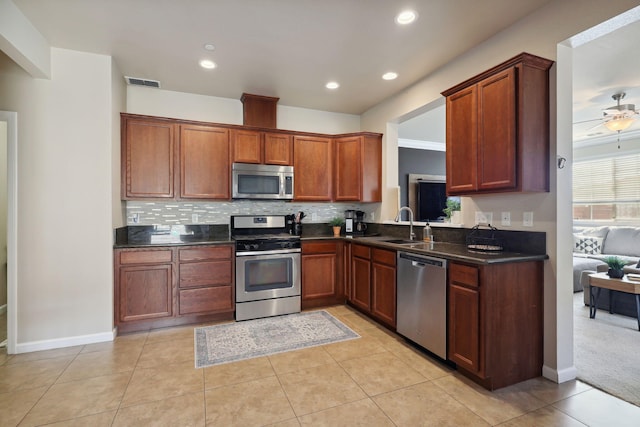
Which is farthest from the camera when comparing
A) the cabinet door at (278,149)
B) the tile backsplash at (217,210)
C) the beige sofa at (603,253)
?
the cabinet door at (278,149)

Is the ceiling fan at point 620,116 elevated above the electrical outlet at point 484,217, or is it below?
above

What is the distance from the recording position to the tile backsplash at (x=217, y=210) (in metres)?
3.76

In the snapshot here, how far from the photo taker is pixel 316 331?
3.25 metres

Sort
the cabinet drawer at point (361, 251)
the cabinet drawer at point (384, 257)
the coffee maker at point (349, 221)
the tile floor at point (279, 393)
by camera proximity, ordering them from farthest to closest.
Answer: the coffee maker at point (349, 221) → the cabinet drawer at point (361, 251) → the cabinet drawer at point (384, 257) → the tile floor at point (279, 393)

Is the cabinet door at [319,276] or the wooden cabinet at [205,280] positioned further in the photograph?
the cabinet door at [319,276]

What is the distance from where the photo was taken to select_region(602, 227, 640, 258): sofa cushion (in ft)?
16.2

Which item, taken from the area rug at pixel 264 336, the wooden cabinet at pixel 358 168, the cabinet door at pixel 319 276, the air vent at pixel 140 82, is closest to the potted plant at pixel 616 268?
the wooden cabinet at pixel 358 168

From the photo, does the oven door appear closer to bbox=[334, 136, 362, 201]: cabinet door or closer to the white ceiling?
bbox=[334, 136, 362, 201]: cabinet door

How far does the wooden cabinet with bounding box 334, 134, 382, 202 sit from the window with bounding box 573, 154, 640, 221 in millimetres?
4957

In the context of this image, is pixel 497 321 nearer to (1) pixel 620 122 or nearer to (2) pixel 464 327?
(2) pixel 464 327

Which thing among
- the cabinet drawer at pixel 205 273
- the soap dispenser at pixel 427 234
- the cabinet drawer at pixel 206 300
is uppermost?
the soap dispenser at pixel 427 234

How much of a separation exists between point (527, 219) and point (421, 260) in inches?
35.0

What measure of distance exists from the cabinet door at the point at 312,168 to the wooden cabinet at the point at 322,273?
748 mm

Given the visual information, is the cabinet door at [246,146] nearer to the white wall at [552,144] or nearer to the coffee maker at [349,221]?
the coffee maker at [349,221]
